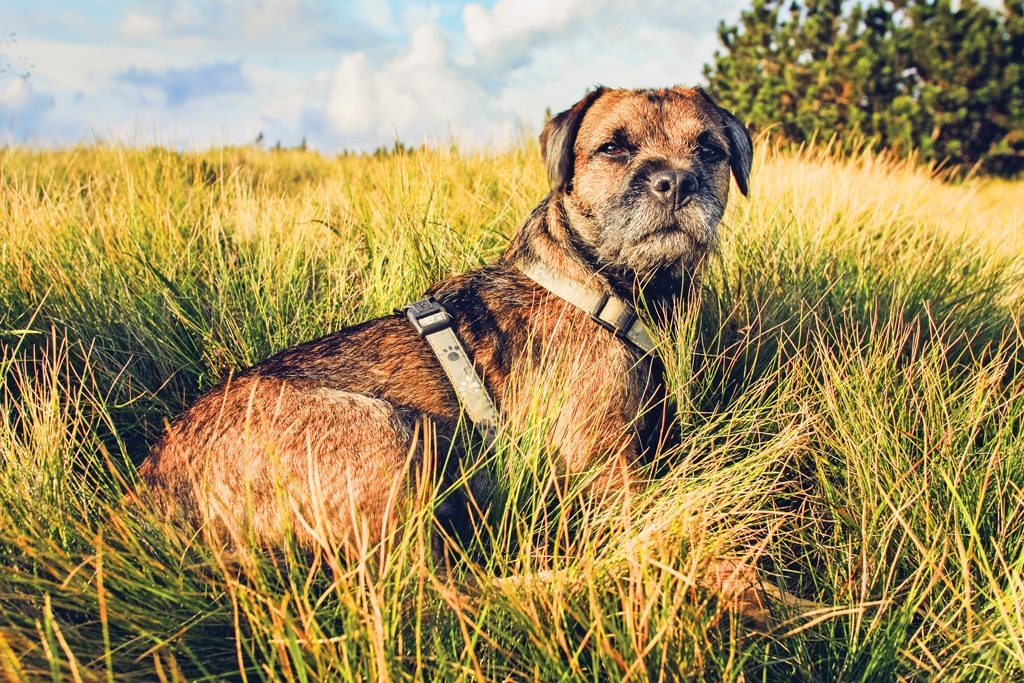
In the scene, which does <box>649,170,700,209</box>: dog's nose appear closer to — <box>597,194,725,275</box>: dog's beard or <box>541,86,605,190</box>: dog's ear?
<box>597,194,725,275</box>: dog's beard

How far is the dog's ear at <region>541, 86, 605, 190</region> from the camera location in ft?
10.2

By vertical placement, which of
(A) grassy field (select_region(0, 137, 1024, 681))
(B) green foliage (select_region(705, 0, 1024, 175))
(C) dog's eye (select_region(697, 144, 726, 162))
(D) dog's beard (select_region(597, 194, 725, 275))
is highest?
(B) green foliage (select_region(705, 0, 1024, 175))

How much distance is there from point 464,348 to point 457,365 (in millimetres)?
122

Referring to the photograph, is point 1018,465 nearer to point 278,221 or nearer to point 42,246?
point 278,221

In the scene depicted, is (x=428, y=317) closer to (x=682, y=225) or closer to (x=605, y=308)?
(x=605, y=308)

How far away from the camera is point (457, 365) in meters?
2.68

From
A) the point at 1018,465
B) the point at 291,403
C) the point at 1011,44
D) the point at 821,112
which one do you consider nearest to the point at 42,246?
the point at 291,403

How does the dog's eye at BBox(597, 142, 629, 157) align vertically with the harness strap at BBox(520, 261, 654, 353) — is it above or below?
above

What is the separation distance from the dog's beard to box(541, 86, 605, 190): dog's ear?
12.9 inches

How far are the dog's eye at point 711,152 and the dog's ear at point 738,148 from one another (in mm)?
94

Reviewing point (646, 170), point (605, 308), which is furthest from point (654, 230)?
point (605, 308)

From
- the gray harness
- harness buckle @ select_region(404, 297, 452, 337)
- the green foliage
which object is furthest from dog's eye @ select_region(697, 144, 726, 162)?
the green foliage

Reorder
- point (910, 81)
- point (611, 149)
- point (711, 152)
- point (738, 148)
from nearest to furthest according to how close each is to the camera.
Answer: point (611, 149)
point (711, 152)
point (738, 148)
point (910, 81)

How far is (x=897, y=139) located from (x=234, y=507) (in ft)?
49.7
